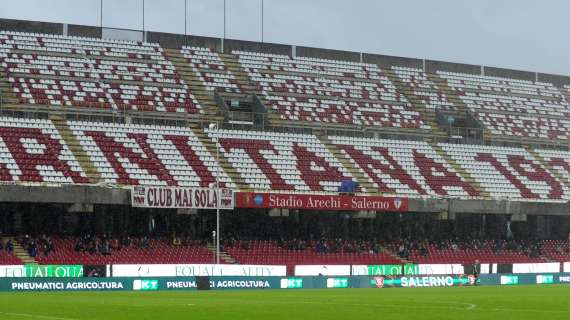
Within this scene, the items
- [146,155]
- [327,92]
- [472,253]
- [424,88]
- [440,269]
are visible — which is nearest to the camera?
[440,269]

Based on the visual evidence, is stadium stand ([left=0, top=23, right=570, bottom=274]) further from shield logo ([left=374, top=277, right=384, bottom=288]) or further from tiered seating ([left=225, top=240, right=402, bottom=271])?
shield logo ([left=374, top=277, right=384, bottom=288])

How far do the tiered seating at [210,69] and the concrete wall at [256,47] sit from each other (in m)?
1.92

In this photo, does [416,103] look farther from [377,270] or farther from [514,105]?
[377,270]

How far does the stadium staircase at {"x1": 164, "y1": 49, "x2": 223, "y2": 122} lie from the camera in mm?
84500

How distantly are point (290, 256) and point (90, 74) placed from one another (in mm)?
21532

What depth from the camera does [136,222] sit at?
73.6 meters

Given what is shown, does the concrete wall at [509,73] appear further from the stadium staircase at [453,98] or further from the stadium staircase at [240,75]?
the stadium staircase at [240,75]

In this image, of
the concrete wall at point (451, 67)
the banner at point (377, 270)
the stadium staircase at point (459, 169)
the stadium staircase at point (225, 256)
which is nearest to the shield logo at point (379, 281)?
the banner at point (377, 270)

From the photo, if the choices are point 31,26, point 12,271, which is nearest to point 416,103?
point 31,26

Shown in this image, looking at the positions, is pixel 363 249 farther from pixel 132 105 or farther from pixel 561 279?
pixel 132 105

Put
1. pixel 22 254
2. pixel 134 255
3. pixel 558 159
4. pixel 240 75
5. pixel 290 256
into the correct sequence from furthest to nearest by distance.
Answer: pixel 558 159
pixel 240 75
pixel 290 256
pixel 134 255
pixel 22 254

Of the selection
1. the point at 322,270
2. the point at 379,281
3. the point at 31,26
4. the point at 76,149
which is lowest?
the point at 379,281

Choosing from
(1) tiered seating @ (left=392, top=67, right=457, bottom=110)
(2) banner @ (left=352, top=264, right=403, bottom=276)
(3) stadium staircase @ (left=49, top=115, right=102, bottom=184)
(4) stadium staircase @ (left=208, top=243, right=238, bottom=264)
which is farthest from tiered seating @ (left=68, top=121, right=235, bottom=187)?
(1) tiered seating @ (left=392, top=67, right=457, bottom=110)

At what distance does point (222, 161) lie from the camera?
79188 millimetres
